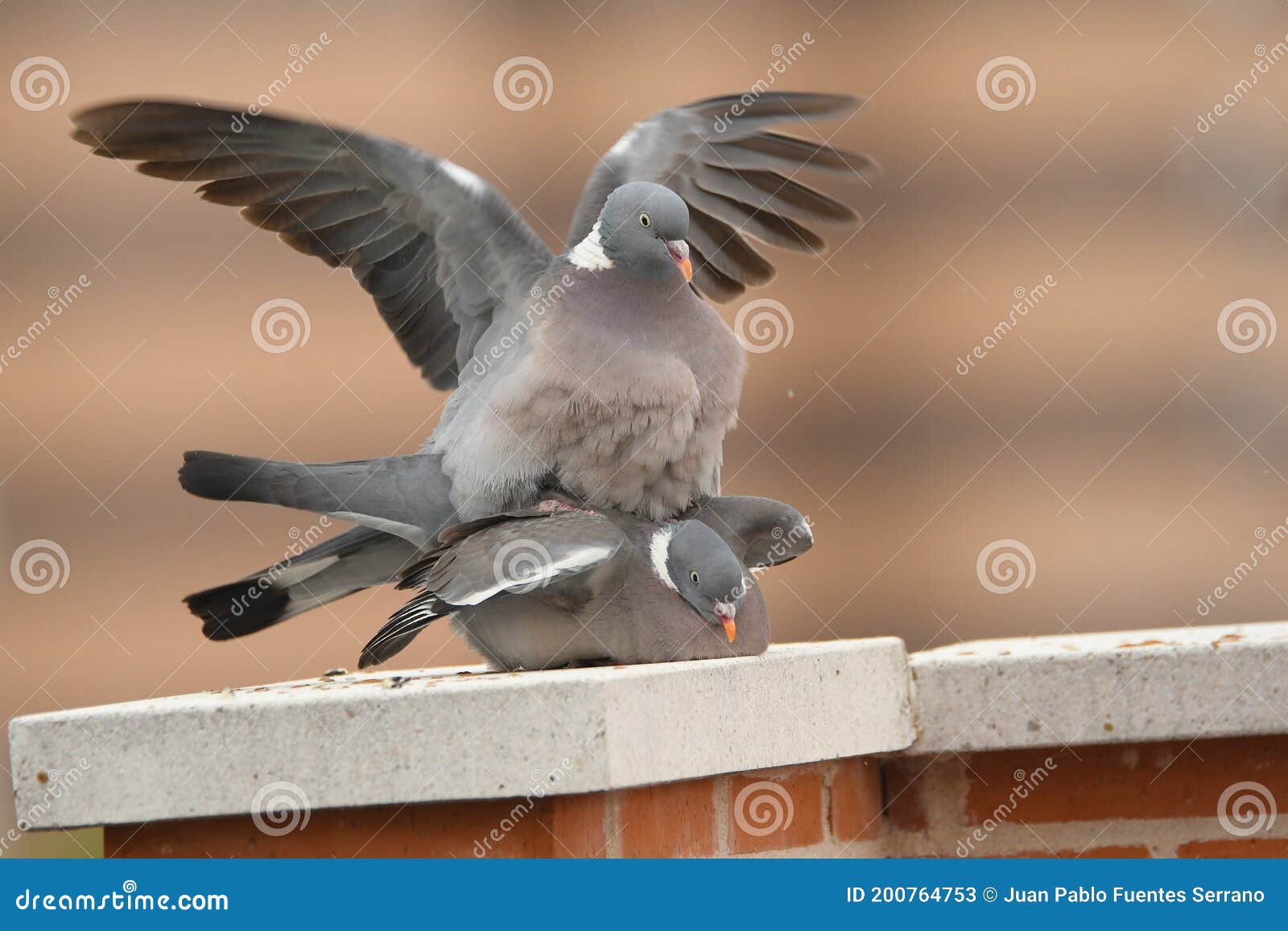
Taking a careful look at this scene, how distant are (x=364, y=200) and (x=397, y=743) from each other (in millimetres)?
2049

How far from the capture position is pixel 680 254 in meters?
3.63

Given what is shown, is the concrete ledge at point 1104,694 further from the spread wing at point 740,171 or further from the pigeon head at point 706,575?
the spread wing at point 740,171

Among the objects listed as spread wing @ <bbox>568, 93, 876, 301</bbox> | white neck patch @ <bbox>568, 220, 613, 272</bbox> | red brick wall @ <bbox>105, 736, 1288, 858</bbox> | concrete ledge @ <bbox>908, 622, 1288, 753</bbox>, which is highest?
spread wing @ <bbox>568, 93, 876, 301</bbox>

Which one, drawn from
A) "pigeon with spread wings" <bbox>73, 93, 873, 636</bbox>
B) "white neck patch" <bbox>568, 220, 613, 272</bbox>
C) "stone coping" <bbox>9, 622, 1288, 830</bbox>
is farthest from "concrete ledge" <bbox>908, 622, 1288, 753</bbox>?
"white neck patch" <bbox>568, 220, 613, 272</bbox>

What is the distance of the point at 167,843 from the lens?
2637mm

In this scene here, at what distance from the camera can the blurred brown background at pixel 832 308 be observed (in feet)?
27.1

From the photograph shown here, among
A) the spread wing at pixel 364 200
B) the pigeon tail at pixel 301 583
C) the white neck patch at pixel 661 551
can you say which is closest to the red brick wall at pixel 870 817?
the white neck patch at pixel 661 551

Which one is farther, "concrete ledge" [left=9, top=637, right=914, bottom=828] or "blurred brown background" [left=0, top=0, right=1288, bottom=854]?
"blurred brown background" [left=0, top=0, right=1288, bottom=854]

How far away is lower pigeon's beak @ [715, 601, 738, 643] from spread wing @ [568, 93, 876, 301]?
1644mm

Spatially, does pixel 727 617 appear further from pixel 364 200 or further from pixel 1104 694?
pixel 364 200

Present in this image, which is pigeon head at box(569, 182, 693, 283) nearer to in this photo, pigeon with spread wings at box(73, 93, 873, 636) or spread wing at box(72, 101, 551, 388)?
pigeon with spread wings at box(73, 93, 873, 636)

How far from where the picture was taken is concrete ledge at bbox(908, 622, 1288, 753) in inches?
120

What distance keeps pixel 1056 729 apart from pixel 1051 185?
6204mm

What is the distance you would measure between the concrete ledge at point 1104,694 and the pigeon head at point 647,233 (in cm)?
111
